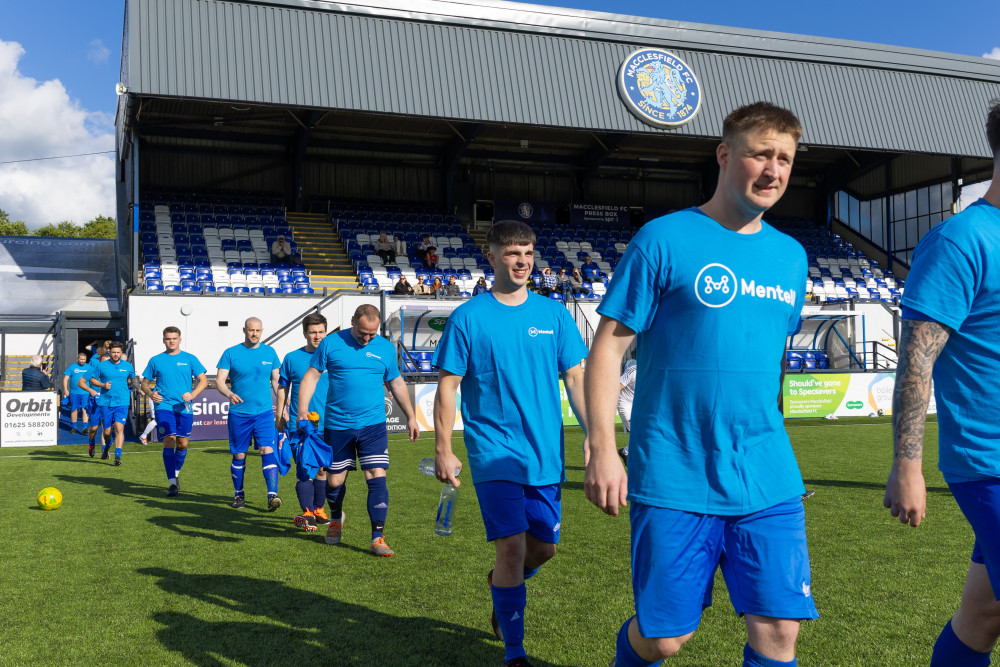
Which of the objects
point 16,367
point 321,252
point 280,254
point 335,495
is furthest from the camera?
point 321,252

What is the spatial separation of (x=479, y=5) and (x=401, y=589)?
932 inches

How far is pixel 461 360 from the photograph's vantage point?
4.54 metres

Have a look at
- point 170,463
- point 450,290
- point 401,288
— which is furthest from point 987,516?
point 450,290

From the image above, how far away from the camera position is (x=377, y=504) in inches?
277

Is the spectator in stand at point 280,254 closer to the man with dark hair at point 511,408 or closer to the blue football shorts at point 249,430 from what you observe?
the blue football shorts at point 249,430

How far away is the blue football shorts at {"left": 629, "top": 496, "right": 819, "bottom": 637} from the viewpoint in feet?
8.85

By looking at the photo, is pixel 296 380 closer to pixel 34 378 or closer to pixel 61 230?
pixel 34 378

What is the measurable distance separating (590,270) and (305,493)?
2180cm

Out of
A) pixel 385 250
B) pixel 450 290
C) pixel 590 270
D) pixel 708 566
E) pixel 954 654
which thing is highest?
pixel 385 250

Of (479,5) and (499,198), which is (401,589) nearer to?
(479,5)

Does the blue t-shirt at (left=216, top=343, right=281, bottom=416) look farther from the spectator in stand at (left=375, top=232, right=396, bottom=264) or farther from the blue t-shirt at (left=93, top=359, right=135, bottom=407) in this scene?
the spectator in stand at (left=375, top=232, right=396, bottom=264)

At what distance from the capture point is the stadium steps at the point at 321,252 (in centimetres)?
2658

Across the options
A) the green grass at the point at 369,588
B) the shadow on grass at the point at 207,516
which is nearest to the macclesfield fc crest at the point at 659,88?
the green grass at the point at 369,588

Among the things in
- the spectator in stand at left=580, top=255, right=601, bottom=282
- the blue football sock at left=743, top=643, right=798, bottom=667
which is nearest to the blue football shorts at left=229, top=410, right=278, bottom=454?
the blue football sock at left=743, top=643, right=798, bottom=667
